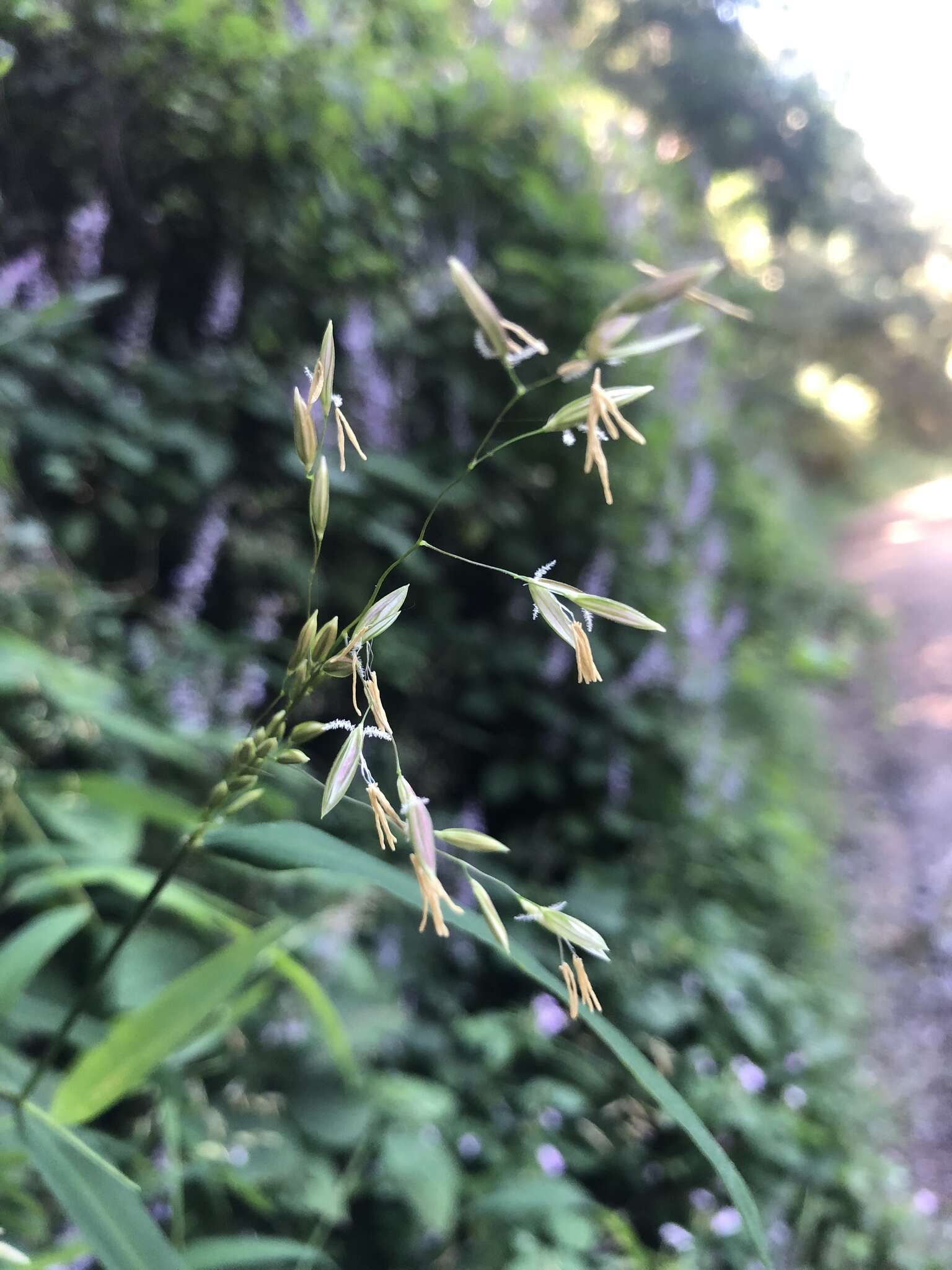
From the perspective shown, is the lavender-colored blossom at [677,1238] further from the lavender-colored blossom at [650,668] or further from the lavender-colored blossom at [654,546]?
the lavender-colored blossom at [654,546]

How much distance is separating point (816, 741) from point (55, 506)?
4.18m

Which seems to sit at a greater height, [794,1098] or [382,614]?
[382,614]

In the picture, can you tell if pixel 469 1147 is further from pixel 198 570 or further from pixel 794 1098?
pixel 198 570

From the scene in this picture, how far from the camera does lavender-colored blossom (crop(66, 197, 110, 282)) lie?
1730mm

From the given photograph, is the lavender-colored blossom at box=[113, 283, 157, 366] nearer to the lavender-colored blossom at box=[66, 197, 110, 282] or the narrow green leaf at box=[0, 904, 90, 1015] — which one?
the lavender-colored blossom at box=[66, 197, 110, 282]

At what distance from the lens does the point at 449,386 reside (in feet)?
7.89

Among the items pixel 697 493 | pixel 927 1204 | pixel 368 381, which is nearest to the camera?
pixel 927 1204

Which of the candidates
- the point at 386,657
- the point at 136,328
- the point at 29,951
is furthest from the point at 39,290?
the point at 29,951

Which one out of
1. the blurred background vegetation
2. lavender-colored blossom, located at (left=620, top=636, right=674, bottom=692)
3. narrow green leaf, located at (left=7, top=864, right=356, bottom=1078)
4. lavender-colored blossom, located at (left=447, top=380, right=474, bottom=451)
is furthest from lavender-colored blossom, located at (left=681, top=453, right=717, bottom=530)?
narrow green leaf, located at (left=7, top=864, right=356, bottom=1078)

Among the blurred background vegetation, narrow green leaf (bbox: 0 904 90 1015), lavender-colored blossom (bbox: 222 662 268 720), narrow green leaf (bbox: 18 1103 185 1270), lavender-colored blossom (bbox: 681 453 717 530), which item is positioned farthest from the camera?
lavender-colored blossom (bbox: 681 453 717 530)

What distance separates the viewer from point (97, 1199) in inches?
19.1

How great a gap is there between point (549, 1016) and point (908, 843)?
272cm

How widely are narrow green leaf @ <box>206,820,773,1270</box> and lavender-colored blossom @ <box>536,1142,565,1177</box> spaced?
126 centimetres

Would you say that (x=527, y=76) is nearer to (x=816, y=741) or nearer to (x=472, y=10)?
(x=472, y=10)
